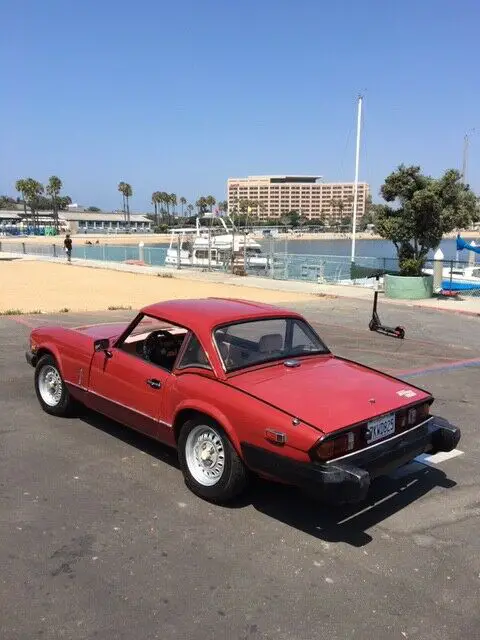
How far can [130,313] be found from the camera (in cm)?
1464

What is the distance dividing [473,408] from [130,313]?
31.4 ft

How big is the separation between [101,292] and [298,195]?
15780 centimetres

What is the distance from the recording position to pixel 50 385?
614 cm

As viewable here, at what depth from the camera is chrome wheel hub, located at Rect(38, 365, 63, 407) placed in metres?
6.01

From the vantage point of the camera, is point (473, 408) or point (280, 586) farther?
point (473, 408)

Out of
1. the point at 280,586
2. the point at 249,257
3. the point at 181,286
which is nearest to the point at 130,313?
the point at 181,286

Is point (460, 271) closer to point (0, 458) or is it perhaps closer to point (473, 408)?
point (473, 408)

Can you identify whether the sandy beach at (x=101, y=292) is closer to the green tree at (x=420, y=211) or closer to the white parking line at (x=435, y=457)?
the green tree at (x=420, y=211)

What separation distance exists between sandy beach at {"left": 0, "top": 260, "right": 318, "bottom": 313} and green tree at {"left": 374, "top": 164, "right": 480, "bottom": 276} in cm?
349

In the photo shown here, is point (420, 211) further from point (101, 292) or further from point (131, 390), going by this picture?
point (131, 390)

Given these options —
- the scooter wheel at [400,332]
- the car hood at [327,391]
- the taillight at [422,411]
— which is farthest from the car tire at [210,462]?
the scooter wheel at [400,332]

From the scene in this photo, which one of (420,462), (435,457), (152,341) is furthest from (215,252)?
(420,462)

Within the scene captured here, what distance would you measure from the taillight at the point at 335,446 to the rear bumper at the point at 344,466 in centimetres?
4

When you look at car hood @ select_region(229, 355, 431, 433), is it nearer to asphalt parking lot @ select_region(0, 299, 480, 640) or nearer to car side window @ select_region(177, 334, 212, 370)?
car side window @ select_region(177, 334, 212, 370)
